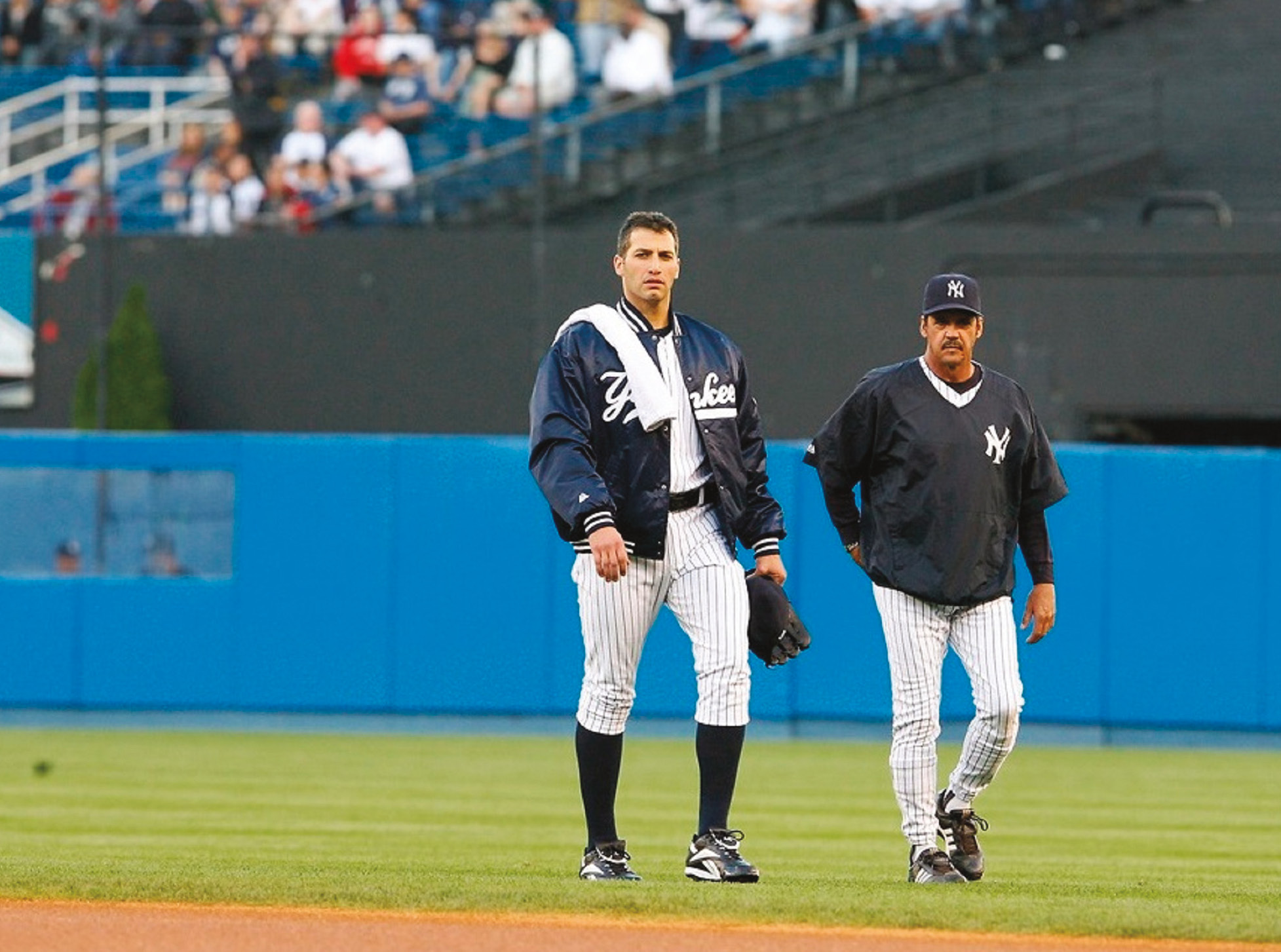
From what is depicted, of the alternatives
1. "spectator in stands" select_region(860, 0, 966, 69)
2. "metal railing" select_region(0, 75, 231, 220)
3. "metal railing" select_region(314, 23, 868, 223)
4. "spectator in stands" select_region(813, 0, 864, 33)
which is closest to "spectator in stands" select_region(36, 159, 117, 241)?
"metal railing" select_region(0, 75, 231, 220)

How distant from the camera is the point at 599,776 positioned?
727 centimetres

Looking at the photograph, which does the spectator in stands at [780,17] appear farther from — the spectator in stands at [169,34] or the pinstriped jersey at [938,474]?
the pinstriped jersey at [938,474]

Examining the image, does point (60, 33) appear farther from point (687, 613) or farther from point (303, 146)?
point (687, 613)

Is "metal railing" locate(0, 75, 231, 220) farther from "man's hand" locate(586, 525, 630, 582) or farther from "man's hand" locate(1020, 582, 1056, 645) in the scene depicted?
"man's hand" locate(586, 525, 630, 582)

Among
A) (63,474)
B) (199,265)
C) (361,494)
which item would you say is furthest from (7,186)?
(361,494)

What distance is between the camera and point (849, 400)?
24.2 feet

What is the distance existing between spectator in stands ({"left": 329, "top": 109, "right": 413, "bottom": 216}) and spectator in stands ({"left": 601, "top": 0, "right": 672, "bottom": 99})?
5.69 feet

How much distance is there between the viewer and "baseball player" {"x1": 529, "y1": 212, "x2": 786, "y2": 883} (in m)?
7.11

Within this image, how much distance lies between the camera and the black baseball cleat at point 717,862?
7.21 m

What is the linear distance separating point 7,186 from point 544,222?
4.64m

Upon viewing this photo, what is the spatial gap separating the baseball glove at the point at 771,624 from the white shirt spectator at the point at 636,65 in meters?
12.0

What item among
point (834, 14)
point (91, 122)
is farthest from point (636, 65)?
point (91, 122)

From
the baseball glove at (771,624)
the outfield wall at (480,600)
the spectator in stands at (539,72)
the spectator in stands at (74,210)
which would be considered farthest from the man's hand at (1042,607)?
the spectator in stands at (74,210)

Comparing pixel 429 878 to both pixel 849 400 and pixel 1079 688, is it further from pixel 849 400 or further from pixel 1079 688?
pixel 1079 688
